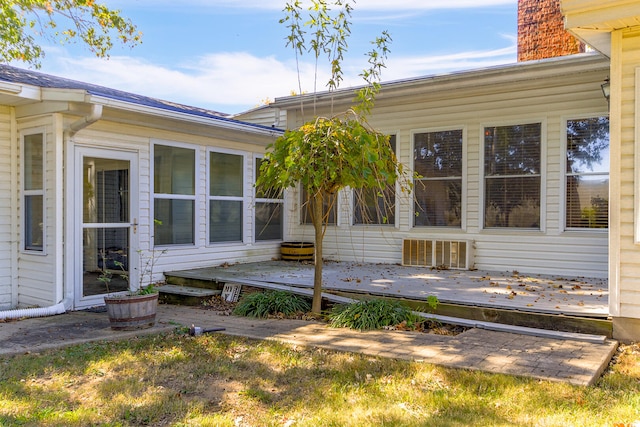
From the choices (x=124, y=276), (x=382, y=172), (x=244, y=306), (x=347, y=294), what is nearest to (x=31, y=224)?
(x=124, y=276)

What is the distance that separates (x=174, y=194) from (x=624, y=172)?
18.7 feet

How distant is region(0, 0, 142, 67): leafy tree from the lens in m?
10.3

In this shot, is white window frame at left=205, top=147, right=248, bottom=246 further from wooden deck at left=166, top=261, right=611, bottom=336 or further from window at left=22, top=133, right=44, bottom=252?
window at left=22, top=133, right=44, bottom=252

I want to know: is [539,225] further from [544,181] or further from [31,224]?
[31,224]

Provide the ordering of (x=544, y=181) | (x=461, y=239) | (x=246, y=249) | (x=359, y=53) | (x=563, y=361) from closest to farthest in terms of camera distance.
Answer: (x=563, y=361) < (x=359, y=53) < (x=544, y=181) < (x=461, y=239) < (x=246, y=249)

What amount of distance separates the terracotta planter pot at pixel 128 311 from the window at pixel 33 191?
178 centimetres

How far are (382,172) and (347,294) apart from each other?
1700 mm

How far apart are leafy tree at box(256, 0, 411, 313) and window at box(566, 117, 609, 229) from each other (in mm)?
3183

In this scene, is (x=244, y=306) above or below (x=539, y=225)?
below

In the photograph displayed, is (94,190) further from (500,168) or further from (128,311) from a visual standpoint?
(500,168)

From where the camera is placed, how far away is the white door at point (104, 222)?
614 centimetres

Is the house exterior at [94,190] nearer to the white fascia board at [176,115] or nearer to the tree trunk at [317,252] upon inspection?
the white fascia board at [176,115]

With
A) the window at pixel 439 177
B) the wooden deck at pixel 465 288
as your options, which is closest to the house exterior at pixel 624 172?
the wooden deck at pixel 465 288

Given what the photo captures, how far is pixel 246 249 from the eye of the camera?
28.5 feet
